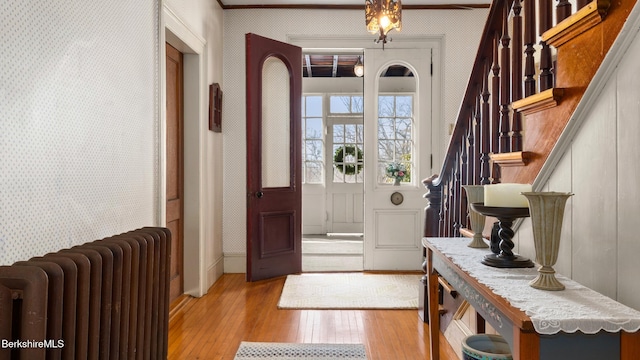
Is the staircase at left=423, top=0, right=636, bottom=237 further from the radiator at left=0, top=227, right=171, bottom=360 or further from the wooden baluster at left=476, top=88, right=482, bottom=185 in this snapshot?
the radiator at left=0, top=227, right=171, bottom=360

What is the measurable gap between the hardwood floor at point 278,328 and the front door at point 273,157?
77 centimetres

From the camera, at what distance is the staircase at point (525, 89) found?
5.05ft

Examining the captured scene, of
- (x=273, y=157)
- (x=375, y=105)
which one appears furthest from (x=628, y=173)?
(x=375, y=105)

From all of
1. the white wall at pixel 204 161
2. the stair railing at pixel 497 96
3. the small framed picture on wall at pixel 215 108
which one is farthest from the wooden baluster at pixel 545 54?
the small framed picture on wall at pixel 215 108

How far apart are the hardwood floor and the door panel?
30cm

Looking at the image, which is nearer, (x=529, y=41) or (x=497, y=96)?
(x=529, y=41)

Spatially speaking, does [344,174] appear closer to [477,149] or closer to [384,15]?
[384,15]

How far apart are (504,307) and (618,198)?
1.65 ft

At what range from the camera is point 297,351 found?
2.83 metres

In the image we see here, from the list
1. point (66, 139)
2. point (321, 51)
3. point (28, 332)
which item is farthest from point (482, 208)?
point (321, 51)

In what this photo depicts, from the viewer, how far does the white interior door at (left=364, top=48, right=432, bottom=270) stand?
201 inches

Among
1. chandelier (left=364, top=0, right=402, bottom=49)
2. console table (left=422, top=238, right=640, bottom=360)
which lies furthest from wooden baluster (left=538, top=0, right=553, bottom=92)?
chandelier (left=364, top=0, right=402, bottom=49)

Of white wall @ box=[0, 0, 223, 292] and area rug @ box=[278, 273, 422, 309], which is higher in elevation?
white wall @ box=[0, 0, 223, 292]

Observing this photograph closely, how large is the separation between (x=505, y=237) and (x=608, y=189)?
1.21 ft
